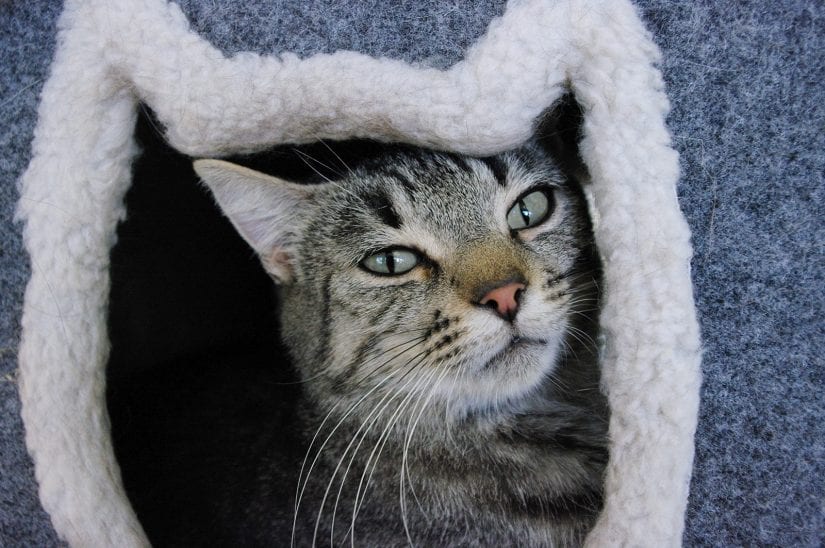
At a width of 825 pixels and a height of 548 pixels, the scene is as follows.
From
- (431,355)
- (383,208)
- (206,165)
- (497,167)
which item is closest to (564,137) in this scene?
(497,167)

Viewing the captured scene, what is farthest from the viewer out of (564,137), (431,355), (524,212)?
(564,137)

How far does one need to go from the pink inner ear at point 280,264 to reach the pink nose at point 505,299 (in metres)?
0.48

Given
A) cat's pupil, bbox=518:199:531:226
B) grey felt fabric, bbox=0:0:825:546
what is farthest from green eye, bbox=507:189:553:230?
grey felt fabric, bbox=0:0:825:546

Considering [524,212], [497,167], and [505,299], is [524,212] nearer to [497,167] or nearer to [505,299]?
[497,167]

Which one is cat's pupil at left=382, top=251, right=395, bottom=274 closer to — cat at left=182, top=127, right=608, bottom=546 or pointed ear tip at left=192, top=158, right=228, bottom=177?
cat at left=182, top=127, right=608, bottom=546

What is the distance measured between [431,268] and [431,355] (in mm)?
150

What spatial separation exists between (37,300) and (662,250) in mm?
896

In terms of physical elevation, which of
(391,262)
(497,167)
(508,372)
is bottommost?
(508,372)

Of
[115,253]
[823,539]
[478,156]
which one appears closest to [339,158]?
[478,156]

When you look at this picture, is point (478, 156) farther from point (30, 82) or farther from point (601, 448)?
point (30, 82)

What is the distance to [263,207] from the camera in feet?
4.08

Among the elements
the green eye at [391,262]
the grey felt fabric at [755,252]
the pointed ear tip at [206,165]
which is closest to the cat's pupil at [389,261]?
the green eye at [391,262]

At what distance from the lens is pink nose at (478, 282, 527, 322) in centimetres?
98

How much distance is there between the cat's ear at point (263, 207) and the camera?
3.73ft
